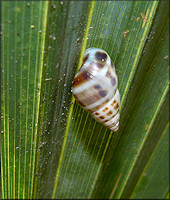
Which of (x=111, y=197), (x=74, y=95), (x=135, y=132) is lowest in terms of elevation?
(x=111, y=197)

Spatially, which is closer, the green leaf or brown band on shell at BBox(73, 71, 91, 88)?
the green leaf

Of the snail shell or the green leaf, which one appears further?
the snail shell

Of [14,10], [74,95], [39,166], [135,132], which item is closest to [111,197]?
[135,132]

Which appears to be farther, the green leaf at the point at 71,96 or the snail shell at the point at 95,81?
the snail shell at the point at 95,81

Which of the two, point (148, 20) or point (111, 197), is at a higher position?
point (148, 20)

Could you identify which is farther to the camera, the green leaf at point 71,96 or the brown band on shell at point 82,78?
the brown band on shell at point 82,78

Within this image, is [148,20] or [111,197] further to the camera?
[111,197]

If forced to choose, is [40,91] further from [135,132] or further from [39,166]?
[135,132]

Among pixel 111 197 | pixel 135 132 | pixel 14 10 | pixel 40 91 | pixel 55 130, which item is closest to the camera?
pixel 14 10
